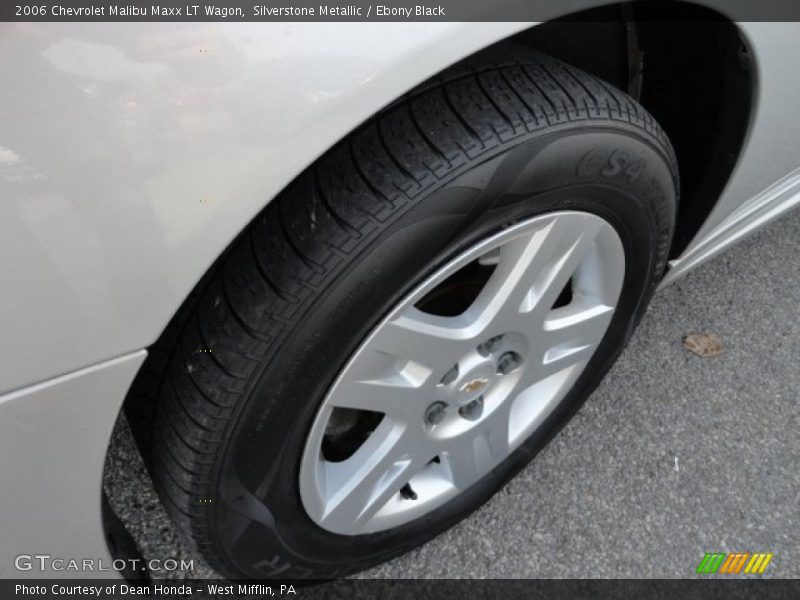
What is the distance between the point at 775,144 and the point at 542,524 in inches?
36.6

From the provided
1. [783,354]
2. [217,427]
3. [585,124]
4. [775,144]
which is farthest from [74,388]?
[783,354]

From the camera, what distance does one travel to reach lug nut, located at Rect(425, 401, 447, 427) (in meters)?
1.27

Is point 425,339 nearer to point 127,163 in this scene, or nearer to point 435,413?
point 435,413

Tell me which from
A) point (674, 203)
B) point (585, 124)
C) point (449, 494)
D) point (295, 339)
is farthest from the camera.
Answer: point (449, 494)

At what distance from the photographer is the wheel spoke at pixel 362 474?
49.5 inches

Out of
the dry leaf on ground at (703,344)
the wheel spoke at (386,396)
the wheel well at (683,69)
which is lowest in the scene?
the dry leaf on ground at (703,344)

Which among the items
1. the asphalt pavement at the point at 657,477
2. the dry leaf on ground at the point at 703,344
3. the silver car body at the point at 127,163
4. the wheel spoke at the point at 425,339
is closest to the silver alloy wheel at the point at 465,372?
the wheel spoke at the point at 425,339

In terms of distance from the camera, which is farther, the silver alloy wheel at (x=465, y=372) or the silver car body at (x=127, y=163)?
the silver alloy wheel at (x=465, y=372)

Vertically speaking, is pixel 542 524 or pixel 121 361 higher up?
pixel 121 361

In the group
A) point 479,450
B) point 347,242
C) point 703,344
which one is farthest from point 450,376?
point 703,344

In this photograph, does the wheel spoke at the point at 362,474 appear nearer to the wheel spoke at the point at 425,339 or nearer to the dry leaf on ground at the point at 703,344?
the wheel spoke at the point at 425,339

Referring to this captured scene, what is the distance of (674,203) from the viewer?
1336 millimetres

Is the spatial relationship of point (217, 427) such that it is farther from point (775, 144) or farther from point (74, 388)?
point (775, 144)

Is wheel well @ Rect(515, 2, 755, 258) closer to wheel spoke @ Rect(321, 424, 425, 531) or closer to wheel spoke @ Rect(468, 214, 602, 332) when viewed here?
wheel spoke @ Rect(468, 214, 602, 332)
